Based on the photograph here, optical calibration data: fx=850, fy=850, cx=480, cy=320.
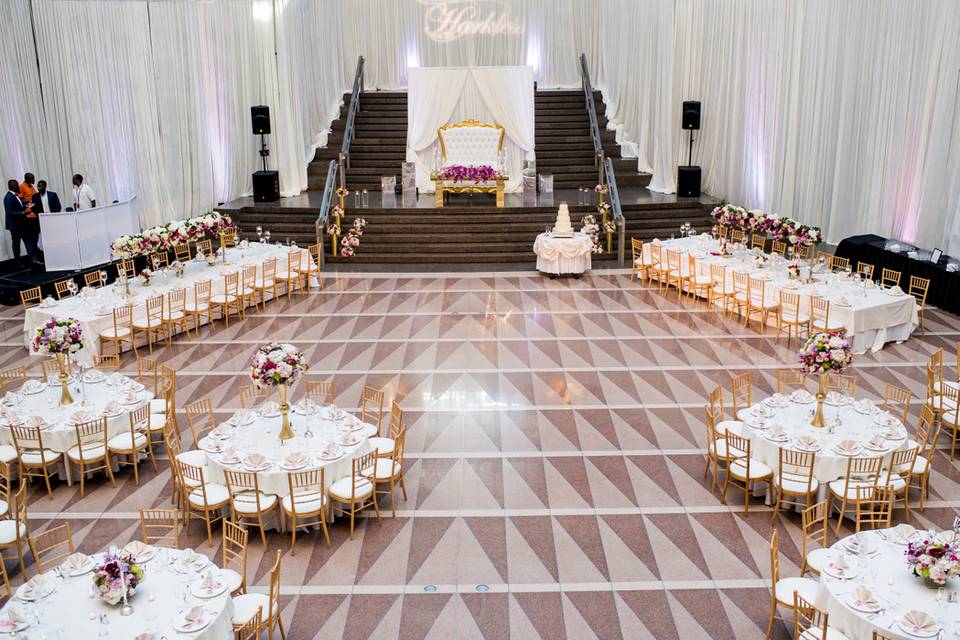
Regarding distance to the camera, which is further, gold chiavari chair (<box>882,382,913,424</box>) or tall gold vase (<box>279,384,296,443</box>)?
gold chiavari chair (<box>882,382,913,424</box>)

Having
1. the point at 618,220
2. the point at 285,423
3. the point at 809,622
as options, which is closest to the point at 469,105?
the point at 618,220

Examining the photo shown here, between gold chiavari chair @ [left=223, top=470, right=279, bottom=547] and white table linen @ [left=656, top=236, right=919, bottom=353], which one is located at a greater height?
white table linen @ [left=656, top=236, right=919, bottom=353]

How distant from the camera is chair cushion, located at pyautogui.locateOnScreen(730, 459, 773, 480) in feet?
22.4

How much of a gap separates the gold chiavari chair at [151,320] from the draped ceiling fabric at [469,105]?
8.65m

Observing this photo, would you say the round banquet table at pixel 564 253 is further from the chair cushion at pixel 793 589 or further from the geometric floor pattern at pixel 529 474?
the chair cushion at pixel 793 589

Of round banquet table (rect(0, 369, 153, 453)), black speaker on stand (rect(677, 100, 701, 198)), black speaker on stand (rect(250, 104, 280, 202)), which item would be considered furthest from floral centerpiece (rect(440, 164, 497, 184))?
round banquet table (rect(0, 369, 153, 453))

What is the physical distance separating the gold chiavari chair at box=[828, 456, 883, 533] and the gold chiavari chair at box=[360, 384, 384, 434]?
379 centimetres

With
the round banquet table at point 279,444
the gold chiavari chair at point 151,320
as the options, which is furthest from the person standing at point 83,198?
the round banquet table at point 279,444

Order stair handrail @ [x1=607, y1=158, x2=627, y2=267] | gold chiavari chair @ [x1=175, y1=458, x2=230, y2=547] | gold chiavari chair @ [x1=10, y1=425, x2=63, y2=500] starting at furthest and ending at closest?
stair handrail @ [x1=607, y1=158, x2=627, y2=267] < gold chiavari chair @ [x1=10, y1=425, x2=63, y2=500] < gold chiavari chair @ [x1=175, y1=458, x2=230, y2=547]

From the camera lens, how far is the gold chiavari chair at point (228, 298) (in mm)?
11453

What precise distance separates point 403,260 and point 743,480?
28.4 feet

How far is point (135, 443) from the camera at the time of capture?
7.54 m

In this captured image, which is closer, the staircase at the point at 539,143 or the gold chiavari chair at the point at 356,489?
the gold chiavari chair at the point at 356,489

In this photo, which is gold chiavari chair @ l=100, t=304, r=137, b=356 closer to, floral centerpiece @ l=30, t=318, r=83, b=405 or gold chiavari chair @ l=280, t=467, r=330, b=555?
floral centerpiece @ l=30, t=318, r=83, b=405
